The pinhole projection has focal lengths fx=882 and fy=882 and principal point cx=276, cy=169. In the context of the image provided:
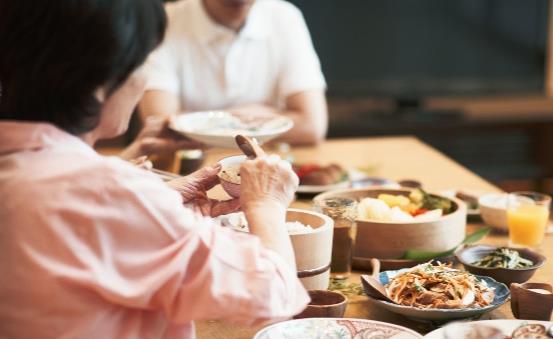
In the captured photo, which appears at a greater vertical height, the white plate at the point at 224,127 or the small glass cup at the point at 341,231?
the white plate at the point at 224,127

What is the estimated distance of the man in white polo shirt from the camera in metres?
3.26

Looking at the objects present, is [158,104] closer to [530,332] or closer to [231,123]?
[231,123]

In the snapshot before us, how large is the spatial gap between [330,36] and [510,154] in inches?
50.4

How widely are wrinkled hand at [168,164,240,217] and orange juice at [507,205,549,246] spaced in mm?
727

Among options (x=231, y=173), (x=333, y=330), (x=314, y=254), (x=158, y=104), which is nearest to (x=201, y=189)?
(x=231, y=173)

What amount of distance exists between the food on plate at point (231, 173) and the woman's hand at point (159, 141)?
0.89m

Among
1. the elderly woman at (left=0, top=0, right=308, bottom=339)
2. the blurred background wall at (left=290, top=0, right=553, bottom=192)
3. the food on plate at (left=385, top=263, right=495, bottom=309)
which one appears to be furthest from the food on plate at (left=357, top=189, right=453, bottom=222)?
the blurred background wall at (left=290, top=0, right=553, bottom=192)

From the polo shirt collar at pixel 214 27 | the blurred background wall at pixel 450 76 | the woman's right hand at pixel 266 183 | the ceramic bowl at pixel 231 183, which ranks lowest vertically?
the blurred background wall at pixel 450 76

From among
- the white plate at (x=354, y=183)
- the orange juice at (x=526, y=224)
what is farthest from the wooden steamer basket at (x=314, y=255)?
Result: the white plate at (x=354, y=183)

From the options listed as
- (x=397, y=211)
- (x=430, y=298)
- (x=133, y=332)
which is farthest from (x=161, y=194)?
(x=397, y=211)

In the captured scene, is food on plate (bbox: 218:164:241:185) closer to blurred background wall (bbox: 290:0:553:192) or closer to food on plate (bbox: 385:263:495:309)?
food on plate (bbox: 385:263:495:309)

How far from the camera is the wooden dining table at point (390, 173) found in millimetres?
1610

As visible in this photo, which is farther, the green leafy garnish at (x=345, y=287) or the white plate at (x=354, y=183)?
the white plate at (x=354, y=183)

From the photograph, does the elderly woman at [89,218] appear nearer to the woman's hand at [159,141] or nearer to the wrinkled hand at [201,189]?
the wrinkled hand at [201,189]
